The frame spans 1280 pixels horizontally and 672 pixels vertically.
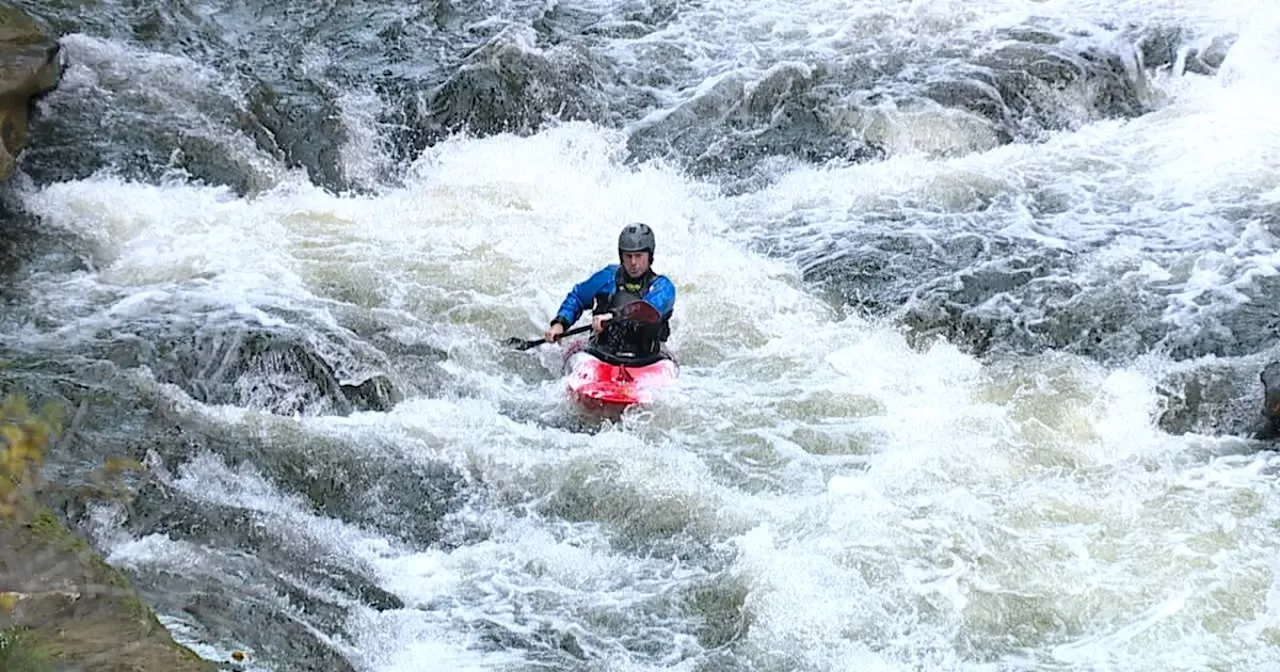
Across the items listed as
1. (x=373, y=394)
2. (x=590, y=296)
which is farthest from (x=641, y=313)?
(x=373, y=394)

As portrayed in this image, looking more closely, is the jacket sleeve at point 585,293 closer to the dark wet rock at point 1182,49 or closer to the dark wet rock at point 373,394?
the dark wet rock at point 373,394

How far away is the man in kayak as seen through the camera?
7715 millimetres

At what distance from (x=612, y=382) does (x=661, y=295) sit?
1.89ft

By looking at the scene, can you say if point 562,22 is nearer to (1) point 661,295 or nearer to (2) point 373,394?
(1) point 661,295

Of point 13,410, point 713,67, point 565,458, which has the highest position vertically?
point 13,410

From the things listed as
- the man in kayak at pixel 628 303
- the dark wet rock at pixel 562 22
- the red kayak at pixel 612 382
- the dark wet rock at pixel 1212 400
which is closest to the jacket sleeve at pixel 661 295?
the man in kayak at pixel 628 303

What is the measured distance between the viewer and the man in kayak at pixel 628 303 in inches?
304

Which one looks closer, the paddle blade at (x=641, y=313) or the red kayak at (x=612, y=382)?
the red kayak at (x=612, y=382)

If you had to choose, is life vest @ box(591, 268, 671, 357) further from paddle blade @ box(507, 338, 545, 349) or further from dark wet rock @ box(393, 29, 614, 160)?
dark wet rock @ box(393, 29, 614, 160)

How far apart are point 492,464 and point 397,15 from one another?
21.0ft

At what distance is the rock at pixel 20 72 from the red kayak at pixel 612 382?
3.61 m

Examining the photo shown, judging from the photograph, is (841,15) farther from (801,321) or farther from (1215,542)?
(1215,542)

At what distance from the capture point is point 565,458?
6.88m

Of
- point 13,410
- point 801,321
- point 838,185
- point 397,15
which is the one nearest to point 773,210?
point 838,185
